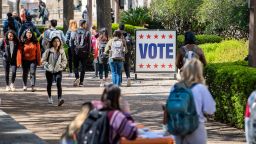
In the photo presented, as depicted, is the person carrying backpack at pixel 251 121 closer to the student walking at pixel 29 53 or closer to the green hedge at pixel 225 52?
the student walking at pixel 29 53

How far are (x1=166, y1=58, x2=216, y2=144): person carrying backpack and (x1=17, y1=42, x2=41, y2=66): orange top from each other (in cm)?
1197

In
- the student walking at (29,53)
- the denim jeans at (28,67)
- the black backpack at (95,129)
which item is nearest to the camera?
the black backpack at (95,129)

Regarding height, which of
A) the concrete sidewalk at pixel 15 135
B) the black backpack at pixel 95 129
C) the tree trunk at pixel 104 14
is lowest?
the concrete sidewalk at pixel 15 135

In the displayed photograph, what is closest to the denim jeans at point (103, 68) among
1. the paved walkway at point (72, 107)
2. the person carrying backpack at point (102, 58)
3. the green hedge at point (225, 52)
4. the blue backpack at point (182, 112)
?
the person carrying backpack at point (102, 58)

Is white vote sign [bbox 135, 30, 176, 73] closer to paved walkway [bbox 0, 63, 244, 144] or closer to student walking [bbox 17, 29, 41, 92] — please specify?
paved walkway [bbox 0, 63, 244, 144]

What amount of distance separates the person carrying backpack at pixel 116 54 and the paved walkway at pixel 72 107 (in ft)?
1.52

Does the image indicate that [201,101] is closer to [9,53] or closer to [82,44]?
[9,53]

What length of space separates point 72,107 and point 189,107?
8739mm

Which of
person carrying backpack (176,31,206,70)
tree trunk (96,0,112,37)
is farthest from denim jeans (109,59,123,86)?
tree trunk (96,0,112,37)

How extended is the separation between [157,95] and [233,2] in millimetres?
18596

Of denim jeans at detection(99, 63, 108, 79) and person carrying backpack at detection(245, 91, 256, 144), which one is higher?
person carrying backpack at detection(245, 91, 256, 144)

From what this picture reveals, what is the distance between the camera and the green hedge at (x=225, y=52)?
2548 cm

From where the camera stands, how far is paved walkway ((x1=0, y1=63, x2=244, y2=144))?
13880 mm

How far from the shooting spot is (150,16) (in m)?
45.4
